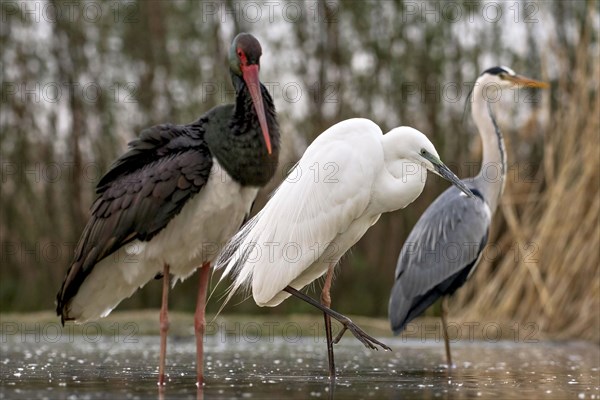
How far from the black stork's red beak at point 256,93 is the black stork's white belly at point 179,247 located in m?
0.34

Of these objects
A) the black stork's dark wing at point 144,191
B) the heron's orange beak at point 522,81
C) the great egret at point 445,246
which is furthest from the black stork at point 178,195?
the heron's orange beak at point 522,81

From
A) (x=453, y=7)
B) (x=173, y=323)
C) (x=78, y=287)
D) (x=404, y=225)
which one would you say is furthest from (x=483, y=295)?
(x=78, y=287)

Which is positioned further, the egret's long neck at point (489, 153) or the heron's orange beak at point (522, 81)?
the heron's orange beak at point (522, 81)

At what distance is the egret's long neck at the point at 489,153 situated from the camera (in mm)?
9414

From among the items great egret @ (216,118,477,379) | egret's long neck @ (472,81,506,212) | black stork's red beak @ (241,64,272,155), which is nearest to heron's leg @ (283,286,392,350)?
great egret @ (216,118,477,379)

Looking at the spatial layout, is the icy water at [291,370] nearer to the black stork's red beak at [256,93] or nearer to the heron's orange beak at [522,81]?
the black stork's red beak at [256,93]

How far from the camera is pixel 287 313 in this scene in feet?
40.3

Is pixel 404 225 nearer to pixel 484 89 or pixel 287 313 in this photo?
pixel 287 313

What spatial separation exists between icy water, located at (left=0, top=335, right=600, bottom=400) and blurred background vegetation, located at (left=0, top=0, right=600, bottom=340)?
1732 mm

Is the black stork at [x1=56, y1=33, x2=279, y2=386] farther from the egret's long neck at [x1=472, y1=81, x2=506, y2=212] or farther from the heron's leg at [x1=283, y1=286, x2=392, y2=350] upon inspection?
the egret's long neck at [x1=472, y1=81, x2=506, y2=212]

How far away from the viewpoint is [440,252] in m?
9.05

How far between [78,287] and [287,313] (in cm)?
570

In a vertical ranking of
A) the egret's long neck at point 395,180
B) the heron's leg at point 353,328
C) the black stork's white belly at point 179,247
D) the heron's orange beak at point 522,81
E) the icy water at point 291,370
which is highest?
the heron's orange beak at point 522,81

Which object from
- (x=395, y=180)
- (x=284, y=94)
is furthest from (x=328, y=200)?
(x=284, y=94)
